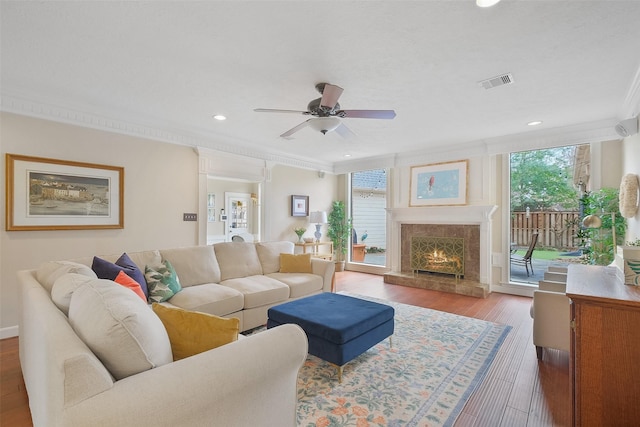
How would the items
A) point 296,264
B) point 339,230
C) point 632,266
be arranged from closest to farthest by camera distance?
point 632,266 < point 296,264 < point 339,230

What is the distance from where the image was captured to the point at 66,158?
3275 mm

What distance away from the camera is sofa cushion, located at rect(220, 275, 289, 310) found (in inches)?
121

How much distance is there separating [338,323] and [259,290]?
121 centimetres

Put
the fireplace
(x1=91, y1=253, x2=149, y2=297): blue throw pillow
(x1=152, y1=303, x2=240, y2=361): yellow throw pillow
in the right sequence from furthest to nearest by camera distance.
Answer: the fireplace
(x1=91, y1=253, x2=149, y2=297): blue throw pillow
(x1=152, y1=303, x2=240, y2=361): yellow throw pillow

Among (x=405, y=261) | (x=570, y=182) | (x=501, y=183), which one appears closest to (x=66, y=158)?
(x=405, y=261)

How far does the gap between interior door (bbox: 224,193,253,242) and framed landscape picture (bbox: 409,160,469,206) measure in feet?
12.9

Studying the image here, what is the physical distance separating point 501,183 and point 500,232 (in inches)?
31.5

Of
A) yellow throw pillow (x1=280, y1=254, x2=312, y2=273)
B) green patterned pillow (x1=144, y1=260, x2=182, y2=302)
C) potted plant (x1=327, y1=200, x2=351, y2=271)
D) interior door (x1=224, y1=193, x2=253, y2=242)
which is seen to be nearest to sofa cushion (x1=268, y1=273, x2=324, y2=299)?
yellow throw pillow (x1=280, y1=254, x2=312, y2=273)

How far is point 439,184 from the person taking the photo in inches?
211

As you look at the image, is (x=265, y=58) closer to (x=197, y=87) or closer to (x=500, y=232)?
(x=197, y=87)

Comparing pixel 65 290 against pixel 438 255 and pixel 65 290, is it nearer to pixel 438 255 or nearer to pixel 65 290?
pixel 65 290

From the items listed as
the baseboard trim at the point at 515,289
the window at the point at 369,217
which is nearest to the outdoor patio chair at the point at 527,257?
the baseboard trim at the point at 515,289

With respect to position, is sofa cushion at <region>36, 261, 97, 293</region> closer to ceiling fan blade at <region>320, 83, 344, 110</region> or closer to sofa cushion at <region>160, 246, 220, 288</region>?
sofa cushion at <region>160, 246, 220, 288</region>

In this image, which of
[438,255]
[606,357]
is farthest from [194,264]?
[438,255]
